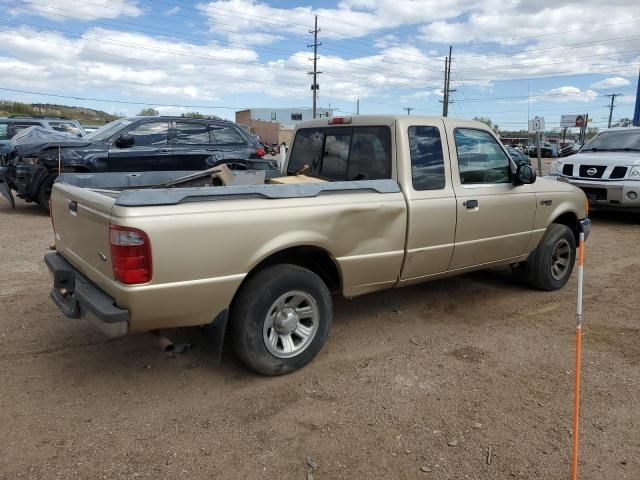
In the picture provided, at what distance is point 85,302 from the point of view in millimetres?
3268

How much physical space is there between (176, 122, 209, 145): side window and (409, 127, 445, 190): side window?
268 inches

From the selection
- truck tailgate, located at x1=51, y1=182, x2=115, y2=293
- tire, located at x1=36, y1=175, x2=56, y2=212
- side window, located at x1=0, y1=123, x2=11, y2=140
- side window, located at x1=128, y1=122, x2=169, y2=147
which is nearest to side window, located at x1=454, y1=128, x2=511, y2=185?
truck tailgate, located at x1=51, y1=182, x2=115, y2=293

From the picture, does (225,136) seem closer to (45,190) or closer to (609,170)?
(45,190)

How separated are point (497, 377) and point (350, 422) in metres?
1.27

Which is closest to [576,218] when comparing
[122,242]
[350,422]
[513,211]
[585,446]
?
[513,211]

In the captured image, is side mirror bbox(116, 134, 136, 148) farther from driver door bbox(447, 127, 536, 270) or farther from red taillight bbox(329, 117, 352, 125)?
driver door bbox(447, 127, 536, 270)

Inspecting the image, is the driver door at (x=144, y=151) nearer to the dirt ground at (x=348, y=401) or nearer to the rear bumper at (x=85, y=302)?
the dirt ground at (x=348, y=401)

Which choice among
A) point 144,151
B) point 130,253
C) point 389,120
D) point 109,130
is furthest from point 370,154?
point 109,130

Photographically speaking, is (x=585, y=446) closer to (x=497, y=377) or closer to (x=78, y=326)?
(x=497, y=377)

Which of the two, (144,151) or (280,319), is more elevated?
(144,151)

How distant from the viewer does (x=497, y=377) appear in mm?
3850

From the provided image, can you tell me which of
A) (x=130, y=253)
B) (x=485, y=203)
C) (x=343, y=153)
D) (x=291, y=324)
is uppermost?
(x=343, y=153)

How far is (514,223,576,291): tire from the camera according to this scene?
5621 mm

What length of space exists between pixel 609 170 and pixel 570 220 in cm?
508
